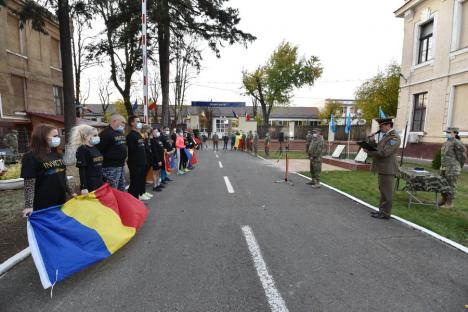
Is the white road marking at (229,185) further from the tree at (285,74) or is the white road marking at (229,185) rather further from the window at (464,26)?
the tree at (285,74)

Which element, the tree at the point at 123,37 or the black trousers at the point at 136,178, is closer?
the black trousers at the point at 136,178

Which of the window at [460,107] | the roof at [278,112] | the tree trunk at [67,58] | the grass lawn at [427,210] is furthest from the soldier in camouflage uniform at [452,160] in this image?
the roof at [278,112]

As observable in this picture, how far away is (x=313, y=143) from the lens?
372 inches

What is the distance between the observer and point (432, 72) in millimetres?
15453

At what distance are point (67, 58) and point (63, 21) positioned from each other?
4.03 ft

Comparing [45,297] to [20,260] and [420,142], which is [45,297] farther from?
[420,142]

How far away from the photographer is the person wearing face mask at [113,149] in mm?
5344

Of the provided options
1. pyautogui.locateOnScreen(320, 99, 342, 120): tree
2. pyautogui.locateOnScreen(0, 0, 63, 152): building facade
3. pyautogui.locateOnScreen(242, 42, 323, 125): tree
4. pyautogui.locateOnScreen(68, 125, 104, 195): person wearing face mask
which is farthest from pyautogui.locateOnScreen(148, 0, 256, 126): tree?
pyautogui.locateOnScreen(320, 99, 342, 120): tree

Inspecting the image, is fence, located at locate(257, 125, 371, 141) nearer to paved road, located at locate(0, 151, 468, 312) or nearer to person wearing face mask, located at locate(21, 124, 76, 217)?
paved road, located at locate(0, 151, 468, 312)

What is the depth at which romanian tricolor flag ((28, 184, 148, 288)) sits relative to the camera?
3135 mm

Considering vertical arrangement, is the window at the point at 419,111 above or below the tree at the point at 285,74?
below

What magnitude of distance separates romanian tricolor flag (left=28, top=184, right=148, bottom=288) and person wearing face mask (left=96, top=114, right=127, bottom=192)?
1056 mm

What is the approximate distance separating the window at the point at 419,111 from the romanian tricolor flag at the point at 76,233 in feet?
59.2

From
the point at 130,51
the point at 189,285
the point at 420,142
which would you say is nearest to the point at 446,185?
the point at 189,285
